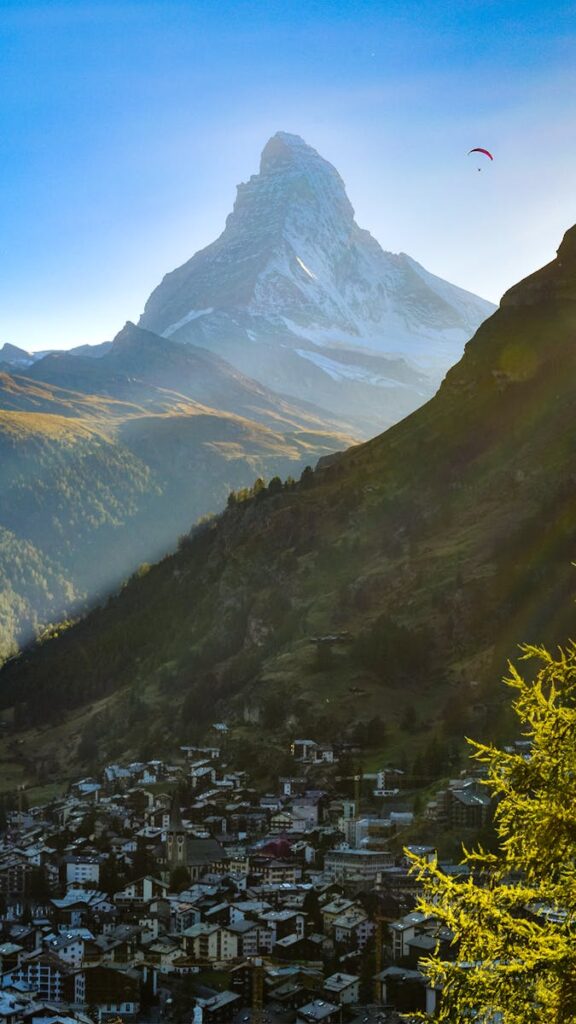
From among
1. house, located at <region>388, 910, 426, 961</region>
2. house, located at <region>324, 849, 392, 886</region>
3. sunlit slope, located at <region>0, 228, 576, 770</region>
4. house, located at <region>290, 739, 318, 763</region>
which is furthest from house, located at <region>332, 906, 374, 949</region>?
house, located at <region>290, 739, 318, 763</region>

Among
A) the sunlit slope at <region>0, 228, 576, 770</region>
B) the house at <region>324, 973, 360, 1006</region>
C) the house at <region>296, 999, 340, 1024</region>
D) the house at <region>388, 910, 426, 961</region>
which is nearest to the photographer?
the house at <region>296, 999, 340, 1024</region>

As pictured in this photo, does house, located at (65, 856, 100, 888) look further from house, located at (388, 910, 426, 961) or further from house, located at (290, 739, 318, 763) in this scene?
house, located at (388, 910, 426, 961)

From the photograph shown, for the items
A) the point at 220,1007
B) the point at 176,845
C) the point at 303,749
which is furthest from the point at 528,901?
the point at 303,749

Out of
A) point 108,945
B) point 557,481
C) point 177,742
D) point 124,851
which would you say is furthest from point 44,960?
point 557,481

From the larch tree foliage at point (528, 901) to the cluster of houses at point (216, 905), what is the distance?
163 feet

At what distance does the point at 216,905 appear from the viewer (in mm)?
96938

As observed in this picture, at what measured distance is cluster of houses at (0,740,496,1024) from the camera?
76.4 m

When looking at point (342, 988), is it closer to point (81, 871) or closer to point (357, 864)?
point (357, 864)

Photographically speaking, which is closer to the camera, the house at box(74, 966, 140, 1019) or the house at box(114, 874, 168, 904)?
the house at box(74, 966, 140, 1019)

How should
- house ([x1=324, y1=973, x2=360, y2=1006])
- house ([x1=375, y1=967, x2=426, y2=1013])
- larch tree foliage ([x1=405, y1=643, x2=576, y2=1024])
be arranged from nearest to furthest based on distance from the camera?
1. larch tree foliage ([x1=405, y1=643, x2=576, y2=1024])
2. house ([x1=375, y1=967, x2=426, y2=1013])
3. house ([x1=324, y1=973, x2=360, y2=1006])

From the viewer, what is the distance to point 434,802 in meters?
114

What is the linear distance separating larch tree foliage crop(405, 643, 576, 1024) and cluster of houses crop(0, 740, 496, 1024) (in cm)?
4965

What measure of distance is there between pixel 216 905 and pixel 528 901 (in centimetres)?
7985

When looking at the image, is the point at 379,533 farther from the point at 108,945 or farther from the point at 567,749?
the point at 567,749
